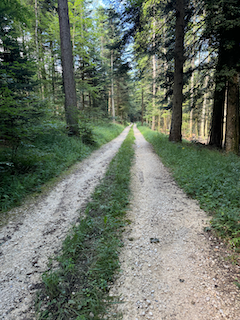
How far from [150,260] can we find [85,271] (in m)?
0.92

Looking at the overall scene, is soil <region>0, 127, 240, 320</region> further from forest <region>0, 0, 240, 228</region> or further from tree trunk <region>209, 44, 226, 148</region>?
tree trunk <region>209, 44, 226, 148</region>

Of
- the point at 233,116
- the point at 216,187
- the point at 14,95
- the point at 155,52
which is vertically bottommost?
the point at 216,187

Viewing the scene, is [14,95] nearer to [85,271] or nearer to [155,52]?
[85,271]

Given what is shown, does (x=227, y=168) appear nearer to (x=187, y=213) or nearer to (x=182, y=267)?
(x=187, y=213)

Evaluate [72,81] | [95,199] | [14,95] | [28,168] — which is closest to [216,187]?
[95,199]

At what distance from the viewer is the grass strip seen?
1625 mm

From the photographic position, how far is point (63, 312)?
161cm

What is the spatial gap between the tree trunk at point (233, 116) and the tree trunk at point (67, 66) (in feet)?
24.7

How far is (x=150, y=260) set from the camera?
2.26 metres

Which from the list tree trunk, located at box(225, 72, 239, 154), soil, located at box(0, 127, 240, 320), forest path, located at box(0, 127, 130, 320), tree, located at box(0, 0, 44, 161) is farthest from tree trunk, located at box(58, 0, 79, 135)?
tree trunk, located at box(225, 72, 239, 154)

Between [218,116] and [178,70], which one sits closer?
[218,116]

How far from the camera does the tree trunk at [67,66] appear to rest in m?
8.04

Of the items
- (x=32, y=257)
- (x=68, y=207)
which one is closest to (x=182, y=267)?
(x=32, y=257)

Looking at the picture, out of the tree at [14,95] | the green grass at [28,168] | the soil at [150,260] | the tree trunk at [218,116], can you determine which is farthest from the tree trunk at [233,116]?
the tree at [14,95]
